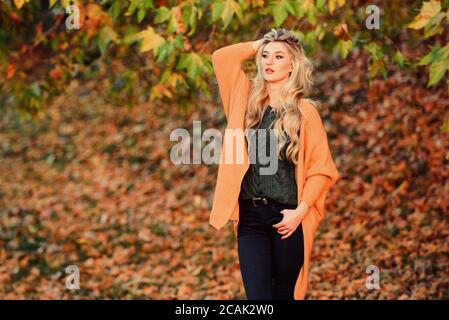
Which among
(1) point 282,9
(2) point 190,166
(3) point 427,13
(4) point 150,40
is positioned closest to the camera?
(3) point 427,13

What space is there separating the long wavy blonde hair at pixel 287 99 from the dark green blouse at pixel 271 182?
0.05 meters

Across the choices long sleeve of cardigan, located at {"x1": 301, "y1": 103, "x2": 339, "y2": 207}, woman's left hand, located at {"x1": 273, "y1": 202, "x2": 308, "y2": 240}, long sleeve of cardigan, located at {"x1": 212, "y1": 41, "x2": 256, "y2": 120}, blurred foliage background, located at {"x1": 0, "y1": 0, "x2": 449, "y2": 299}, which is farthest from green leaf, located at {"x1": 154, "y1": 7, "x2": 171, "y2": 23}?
woman's left hand, located at {"x1": 273, "y1": 202, "x2": 308, "y2": 240}

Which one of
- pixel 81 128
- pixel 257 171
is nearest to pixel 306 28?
pixel 257 171

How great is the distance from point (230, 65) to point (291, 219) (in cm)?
90

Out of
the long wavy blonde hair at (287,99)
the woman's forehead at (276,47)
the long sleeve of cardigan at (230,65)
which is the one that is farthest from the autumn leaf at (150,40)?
the woman's forehead at (276,47)

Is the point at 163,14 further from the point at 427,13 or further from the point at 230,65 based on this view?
the point at 427,13

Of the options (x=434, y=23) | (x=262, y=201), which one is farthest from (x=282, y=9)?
(x=262, y=201)

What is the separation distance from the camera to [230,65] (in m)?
4.01

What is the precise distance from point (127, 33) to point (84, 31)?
0.45 meters

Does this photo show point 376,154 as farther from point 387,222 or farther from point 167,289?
point 167,289

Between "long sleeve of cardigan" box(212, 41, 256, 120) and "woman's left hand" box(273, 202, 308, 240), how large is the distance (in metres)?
0.63

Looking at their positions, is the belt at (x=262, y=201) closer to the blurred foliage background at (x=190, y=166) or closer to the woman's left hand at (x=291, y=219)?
the woman's left hand at (x=291, y=219)

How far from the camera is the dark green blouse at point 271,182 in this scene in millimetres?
3832

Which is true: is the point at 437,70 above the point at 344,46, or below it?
below
